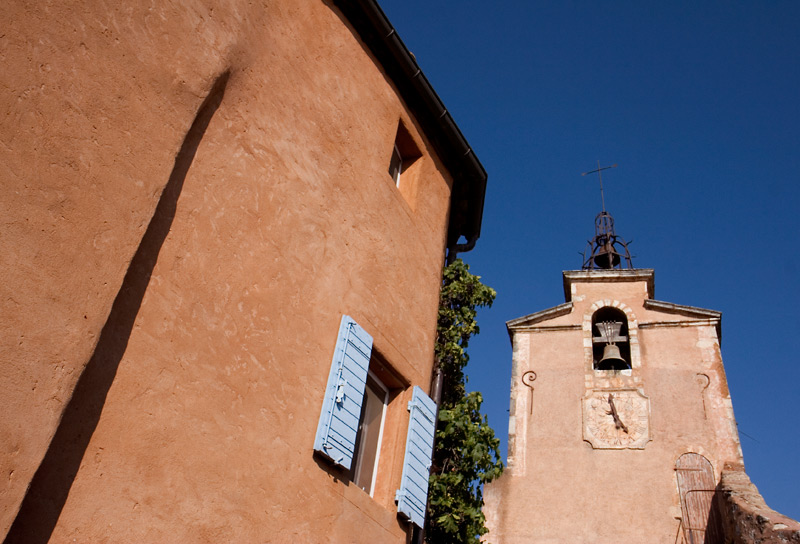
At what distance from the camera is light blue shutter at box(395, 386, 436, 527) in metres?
5.55

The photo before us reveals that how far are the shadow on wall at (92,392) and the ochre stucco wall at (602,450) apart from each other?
969cm

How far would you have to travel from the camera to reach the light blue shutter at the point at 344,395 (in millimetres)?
4832

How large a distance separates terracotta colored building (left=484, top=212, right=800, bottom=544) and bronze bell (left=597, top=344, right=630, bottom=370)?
0.06 feet

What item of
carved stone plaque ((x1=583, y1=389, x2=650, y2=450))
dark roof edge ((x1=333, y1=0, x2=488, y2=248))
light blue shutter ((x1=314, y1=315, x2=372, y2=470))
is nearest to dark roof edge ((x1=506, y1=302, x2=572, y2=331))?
carved stone plaque ((x1=583, y1=389, x2=650, y2=450))

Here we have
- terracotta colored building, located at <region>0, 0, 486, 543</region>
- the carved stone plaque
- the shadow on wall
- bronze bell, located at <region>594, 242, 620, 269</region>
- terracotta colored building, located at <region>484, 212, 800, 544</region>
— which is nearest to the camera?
the shadow on wall

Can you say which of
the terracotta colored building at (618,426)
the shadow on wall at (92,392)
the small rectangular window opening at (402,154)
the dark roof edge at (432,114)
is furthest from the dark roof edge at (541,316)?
the shadow on wall at (92,392)

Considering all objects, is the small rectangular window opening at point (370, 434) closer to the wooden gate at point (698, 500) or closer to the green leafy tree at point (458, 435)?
the green leafy tree at point (458, 435)

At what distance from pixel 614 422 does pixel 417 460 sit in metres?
8.11

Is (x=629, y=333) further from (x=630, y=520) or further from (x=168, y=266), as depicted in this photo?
(x=168, y=266)

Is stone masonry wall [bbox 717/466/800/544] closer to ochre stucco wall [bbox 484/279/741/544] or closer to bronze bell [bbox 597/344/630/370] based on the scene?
ochre stucco wall [bbox 484/279/741/544]

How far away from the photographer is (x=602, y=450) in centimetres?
1282

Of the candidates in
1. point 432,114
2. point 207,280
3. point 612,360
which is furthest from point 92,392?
point 612,360

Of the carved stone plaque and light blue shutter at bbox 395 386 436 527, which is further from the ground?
the carved stone plaque

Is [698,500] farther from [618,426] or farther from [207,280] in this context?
[207,280]
